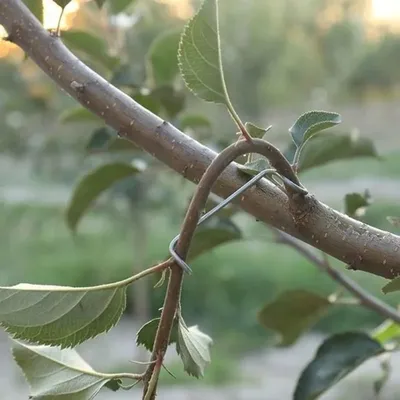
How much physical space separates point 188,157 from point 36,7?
127 millimetres

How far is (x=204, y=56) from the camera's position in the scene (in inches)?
9.3

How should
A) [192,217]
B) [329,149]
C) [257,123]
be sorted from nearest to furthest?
[192,217]
[329,149]
[257,123]

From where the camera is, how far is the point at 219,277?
2.19m

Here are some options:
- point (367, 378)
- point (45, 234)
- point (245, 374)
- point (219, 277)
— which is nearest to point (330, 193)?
point (367, 378)

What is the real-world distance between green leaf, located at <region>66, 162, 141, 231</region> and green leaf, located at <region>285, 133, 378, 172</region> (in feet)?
0.35

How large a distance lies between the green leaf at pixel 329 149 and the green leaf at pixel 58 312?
8.5 inches

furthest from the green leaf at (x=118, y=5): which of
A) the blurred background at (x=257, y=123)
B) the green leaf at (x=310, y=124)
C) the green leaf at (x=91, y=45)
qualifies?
the blurred background at (x=257, y=123)

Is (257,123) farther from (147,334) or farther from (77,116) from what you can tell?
(147,334)

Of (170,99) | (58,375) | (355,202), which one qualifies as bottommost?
(58,375)

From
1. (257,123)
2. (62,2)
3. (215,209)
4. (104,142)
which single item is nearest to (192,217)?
(215,209)

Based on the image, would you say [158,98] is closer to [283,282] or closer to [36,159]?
[36,159]

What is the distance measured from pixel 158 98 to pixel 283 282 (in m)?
1.62

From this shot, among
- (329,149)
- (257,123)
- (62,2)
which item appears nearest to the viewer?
(62,2)

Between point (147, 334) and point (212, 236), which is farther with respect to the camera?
point (212, 236)
